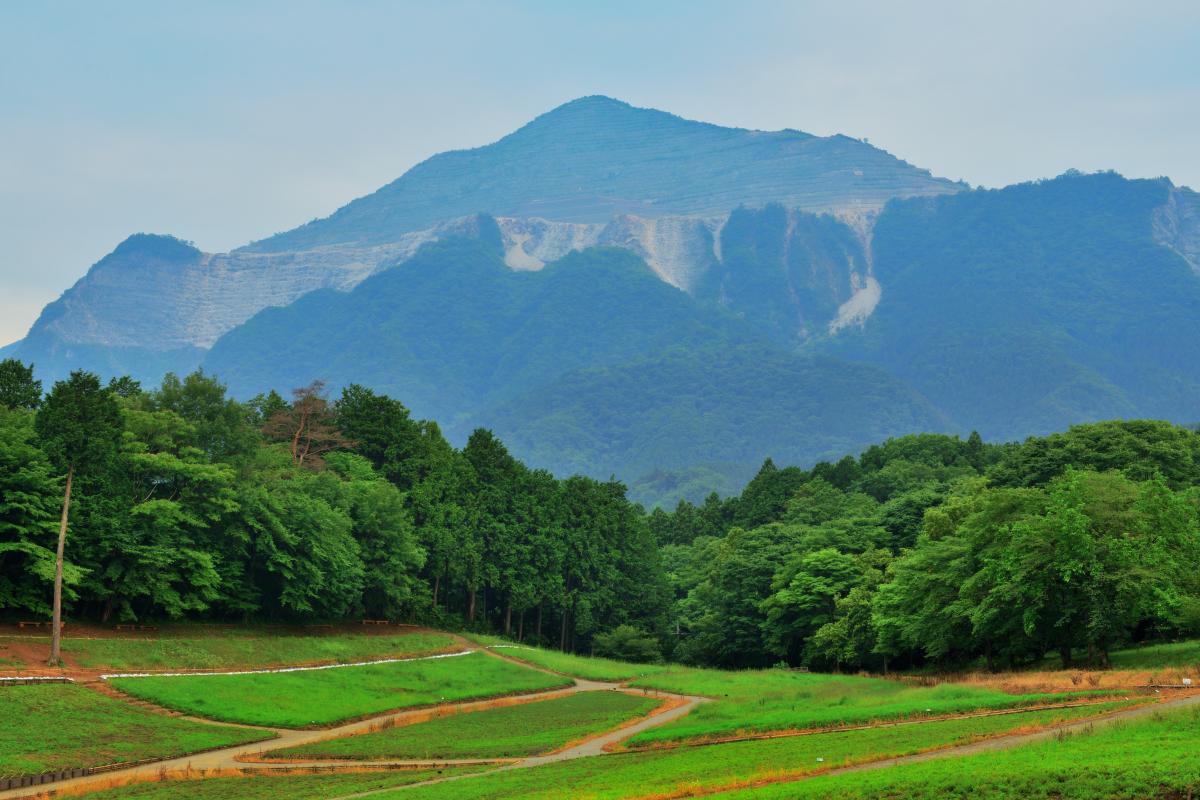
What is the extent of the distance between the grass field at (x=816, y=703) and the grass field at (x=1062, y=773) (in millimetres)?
11276

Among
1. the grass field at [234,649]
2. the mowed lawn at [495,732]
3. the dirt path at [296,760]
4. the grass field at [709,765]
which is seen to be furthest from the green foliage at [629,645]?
Answer: the grass field at [709,765]

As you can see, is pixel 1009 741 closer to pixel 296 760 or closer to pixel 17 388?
pixel 296 760

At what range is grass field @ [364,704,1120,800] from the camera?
36906 millimetres

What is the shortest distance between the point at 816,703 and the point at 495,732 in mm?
15312

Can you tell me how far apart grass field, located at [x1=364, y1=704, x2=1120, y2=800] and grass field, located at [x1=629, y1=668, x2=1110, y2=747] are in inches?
147

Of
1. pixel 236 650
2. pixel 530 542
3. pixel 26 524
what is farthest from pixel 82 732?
pixel 530 542

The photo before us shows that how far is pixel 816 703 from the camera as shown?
5853 cm

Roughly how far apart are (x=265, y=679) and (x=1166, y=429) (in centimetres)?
7367

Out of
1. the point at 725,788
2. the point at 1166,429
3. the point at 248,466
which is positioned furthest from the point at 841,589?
the point at 725,788

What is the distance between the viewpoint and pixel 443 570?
104 metres

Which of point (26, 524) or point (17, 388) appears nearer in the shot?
point (26, 524)

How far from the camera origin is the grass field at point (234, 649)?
61750 mm

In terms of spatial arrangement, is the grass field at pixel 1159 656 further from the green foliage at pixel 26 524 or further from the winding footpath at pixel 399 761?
the green foliage at pixel 26 524

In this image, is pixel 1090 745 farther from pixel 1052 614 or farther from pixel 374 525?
pixel 374 525
